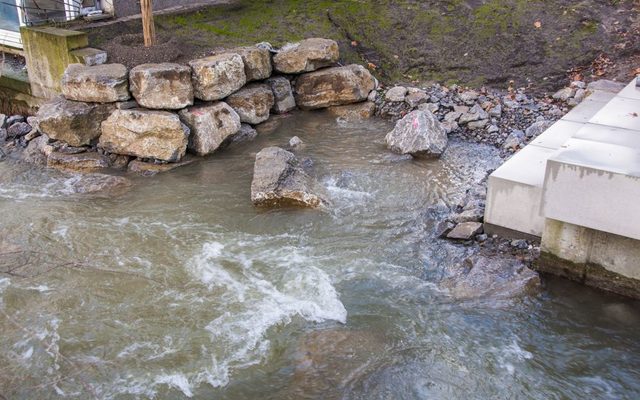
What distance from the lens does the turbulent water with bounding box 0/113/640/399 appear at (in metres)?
4.71

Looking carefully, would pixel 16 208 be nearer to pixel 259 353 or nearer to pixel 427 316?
pixel 259 353

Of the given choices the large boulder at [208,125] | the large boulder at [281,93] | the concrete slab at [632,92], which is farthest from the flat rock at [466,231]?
the large boulder at [281,93]

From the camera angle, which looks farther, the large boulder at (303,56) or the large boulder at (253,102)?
the large boulder at (303,56)

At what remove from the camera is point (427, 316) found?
5.43 metres

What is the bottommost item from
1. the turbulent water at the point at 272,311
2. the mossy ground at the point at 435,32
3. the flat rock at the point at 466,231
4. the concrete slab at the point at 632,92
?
the turbulent water at the point at 272,311

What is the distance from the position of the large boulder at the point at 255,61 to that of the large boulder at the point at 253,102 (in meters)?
0.17

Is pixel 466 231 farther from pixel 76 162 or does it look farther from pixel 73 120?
pixel 73 120

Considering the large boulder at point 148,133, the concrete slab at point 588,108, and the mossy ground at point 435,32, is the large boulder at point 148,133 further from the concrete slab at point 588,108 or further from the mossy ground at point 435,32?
the concrete slab at point 588,108

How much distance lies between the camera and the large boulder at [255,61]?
31.6 feet

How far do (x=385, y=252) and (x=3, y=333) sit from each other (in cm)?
363

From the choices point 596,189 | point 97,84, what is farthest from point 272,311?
point 97,84

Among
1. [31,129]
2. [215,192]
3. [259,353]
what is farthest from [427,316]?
[31,129]

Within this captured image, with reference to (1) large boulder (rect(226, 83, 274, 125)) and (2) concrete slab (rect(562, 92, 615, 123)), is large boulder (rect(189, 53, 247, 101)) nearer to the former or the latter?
(1) large boulder (rect(226, 83, 274, 125))

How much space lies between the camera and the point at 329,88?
10336 millimetres
